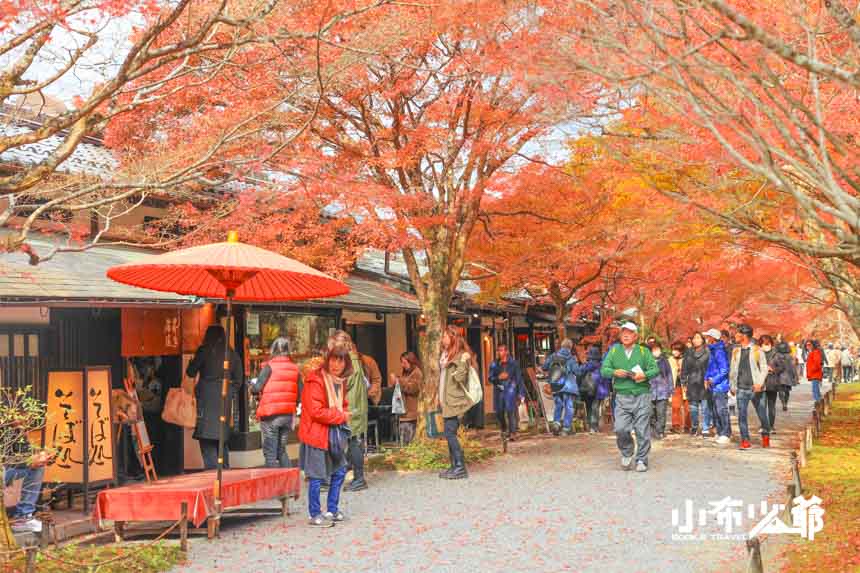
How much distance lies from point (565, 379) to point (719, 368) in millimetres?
3753

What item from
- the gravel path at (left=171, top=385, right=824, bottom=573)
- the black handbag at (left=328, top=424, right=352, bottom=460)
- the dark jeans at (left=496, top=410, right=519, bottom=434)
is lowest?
the gravel path at (left=171, top=385, right=824, bottom=573)

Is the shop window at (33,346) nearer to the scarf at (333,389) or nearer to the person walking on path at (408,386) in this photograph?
the scarf at (333,389)

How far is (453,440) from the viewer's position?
1171 cm

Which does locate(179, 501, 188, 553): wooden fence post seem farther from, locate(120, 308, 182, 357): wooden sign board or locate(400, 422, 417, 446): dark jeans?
locate(400, 422, 417, 446): dark jeans

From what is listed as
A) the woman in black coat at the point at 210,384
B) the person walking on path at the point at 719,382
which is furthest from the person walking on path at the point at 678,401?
the woman in black coat at the point at 210,384

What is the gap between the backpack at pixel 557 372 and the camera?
17641 millimetres

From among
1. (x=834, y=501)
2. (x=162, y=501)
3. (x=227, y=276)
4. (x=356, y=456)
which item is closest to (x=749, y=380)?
(x=834, y=501)

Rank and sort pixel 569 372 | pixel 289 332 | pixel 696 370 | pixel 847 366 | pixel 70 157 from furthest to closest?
pixel 847 366 → pixel 569 372 → pixel 289 332 → pixel 696 370 → pixel 70 157

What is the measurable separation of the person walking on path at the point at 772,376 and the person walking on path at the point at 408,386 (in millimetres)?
6283

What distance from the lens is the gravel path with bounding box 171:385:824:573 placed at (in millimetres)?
7082

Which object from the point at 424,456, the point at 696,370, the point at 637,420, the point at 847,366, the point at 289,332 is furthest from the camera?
the point at 847,366

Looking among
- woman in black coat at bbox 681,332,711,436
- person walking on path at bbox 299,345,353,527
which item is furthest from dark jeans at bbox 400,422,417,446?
person walking on path at bbox 299,345,353,527

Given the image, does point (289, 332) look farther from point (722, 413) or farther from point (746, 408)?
point (746, 408)

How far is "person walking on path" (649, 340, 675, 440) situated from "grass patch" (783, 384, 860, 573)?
2.72 m
